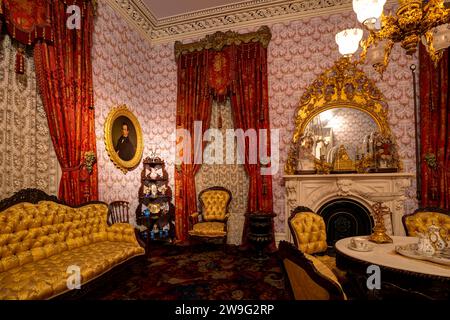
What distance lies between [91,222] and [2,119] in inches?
69.7

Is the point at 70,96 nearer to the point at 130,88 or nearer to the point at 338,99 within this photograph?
the point at 130,88

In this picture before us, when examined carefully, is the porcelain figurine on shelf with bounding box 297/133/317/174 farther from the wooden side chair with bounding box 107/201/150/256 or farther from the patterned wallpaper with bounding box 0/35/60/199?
the patterned wallpaper with bounding box 0/35/60/199

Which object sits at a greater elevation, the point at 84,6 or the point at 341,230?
the point at 84,6

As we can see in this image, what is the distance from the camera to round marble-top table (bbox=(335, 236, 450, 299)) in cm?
192

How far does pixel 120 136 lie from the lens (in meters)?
5.32

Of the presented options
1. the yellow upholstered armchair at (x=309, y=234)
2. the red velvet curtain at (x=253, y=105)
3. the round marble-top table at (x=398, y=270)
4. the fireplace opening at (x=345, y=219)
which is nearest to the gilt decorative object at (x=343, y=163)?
the fireplace opening at (x=345, y=219)

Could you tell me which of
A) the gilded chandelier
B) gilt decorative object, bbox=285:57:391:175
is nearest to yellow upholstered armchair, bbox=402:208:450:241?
gilt decorative object, bbox=285:57:391:175

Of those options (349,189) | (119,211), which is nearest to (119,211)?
(119,211)

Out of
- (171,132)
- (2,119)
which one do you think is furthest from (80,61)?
(171,132)

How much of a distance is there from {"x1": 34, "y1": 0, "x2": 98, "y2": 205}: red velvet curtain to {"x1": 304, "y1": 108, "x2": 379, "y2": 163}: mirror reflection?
4270mm

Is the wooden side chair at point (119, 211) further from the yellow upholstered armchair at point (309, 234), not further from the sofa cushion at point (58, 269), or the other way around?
the yellow upholstered armchair at point (309, 234)

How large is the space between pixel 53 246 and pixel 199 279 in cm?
199

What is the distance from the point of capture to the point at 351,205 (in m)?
4.92
